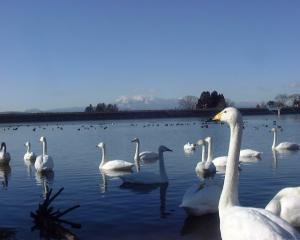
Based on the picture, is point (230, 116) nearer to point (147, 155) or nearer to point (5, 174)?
point (5, 174)

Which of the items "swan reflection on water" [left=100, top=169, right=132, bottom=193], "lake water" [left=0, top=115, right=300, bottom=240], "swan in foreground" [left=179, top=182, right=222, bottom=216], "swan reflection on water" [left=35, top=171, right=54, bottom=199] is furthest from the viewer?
"swan reflection on water" [left=100, top=169, right=132, bottom=193]

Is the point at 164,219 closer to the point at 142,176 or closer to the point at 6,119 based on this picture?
the point at 142,176

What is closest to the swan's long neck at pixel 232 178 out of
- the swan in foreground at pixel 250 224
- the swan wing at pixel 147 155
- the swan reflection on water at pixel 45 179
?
the swan in foreground at pixel 250 224

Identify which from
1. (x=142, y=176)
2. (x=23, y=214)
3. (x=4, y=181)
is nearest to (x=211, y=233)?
(x=23, y=214)

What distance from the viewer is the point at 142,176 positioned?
16297mm

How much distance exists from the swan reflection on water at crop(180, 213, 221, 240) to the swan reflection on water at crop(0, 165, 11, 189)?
26.0 feet

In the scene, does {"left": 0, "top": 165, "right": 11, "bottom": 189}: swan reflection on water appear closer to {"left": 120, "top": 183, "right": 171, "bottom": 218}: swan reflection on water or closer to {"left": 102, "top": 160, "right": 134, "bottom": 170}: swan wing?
{"left": 102, "top": 160, "right": 134, "bottom": 170}: swan wing

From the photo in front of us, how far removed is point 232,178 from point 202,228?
425 cm

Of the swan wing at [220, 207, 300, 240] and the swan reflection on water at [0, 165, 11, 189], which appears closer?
the swan wing at [220, 207, 300, 240]

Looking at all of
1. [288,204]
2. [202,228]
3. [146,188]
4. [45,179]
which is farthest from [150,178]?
[288,204]

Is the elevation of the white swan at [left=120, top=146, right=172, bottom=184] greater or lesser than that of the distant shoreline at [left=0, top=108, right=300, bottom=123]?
lesser

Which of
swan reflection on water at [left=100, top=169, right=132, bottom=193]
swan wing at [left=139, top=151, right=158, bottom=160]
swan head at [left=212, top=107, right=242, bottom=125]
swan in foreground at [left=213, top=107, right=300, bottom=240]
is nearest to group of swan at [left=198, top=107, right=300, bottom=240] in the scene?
swan in foreground at [left=213, top=107, right=300, bottom=240]

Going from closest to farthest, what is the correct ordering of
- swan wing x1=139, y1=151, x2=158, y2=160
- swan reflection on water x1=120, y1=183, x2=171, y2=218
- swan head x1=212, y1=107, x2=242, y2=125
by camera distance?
1. swan head x1=212, y1=107, x2=242, y2=125
2. swan reflection on water x1=120, y1=183, x2=171, y2=218
3. swan wing x1=139, y1=151, x2=158, y2=160

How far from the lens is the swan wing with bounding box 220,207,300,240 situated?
215 inches
